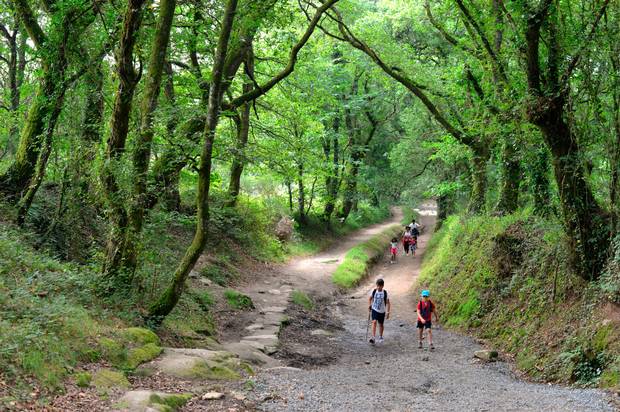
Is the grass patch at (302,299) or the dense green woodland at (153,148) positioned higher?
the dense green woodland at (153,148)

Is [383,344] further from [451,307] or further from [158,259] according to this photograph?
[158,259]

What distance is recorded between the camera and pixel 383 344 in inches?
484

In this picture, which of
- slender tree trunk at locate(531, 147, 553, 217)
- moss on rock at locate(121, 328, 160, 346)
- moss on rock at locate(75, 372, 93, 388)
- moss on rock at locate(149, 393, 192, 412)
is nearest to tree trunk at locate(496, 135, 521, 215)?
slender tree trunk at locate(531, 147, 553, 217)

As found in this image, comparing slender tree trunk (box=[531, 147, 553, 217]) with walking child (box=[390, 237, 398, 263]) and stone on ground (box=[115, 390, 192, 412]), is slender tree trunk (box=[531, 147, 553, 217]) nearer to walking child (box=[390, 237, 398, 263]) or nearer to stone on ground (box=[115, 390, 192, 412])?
stone on ground (box=[115, 390, 192, 412])

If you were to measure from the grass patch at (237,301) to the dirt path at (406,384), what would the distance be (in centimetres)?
237

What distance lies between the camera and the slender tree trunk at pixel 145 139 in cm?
870

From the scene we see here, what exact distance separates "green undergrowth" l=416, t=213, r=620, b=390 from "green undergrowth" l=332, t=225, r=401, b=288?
4.27 metres

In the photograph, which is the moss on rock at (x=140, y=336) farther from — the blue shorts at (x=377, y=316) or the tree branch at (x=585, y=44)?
the tree branch at (x=585, y=44)

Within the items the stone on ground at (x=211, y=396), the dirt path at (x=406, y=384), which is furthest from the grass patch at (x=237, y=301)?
the stone on ground at (x=211, y=396)

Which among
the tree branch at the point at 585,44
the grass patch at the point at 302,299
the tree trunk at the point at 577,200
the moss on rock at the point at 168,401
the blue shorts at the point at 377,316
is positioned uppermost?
the tree branch at the point at 585,44

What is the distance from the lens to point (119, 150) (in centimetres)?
902

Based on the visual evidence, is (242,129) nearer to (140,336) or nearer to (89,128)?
(89,128)

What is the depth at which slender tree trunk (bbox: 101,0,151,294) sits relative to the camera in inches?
342

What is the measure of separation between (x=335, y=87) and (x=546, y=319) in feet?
64.2
